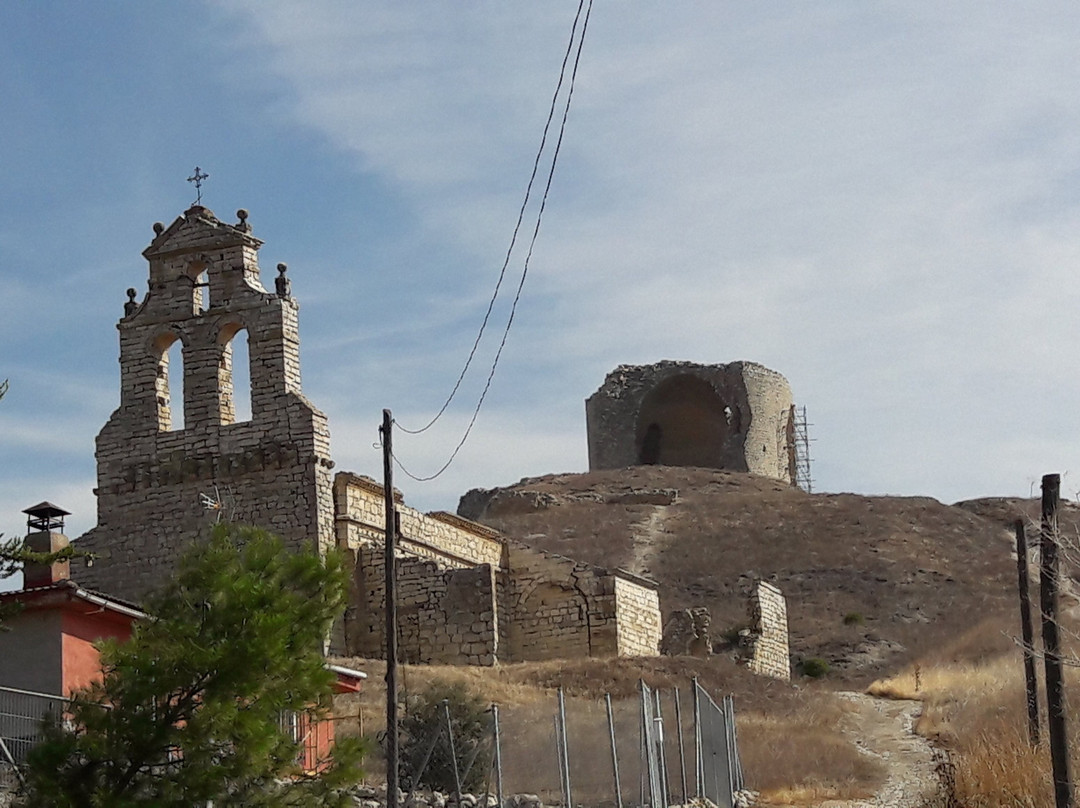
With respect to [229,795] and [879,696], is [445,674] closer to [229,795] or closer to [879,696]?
[879,696]

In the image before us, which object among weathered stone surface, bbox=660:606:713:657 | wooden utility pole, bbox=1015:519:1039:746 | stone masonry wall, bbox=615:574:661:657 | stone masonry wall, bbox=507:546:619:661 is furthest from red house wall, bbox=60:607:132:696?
weathered stone surface, bbox=660:606:713:657

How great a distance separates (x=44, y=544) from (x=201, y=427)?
17.3m

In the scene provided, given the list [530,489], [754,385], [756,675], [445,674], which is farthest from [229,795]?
[754,385]

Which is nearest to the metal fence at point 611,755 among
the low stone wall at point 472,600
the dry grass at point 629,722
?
the dry grass at point 629,722

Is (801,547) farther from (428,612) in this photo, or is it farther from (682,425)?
(428,612)

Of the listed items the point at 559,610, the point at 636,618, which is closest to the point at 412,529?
the point at 559,610

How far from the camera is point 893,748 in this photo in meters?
28.5

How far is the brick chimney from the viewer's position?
21328 millimetres

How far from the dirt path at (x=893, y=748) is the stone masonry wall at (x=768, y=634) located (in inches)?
173

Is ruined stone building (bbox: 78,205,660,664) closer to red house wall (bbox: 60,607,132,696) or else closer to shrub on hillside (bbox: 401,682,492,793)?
shrub on hillside (bbox: 401,682,492,793)

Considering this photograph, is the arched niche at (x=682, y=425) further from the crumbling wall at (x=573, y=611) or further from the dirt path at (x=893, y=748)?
the dirt path at (x=893, y=748)

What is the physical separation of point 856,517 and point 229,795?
5107 cm

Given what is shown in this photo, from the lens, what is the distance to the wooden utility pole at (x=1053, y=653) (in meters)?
19.2

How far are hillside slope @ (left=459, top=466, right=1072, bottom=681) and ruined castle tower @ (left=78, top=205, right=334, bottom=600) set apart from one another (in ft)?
45.4
